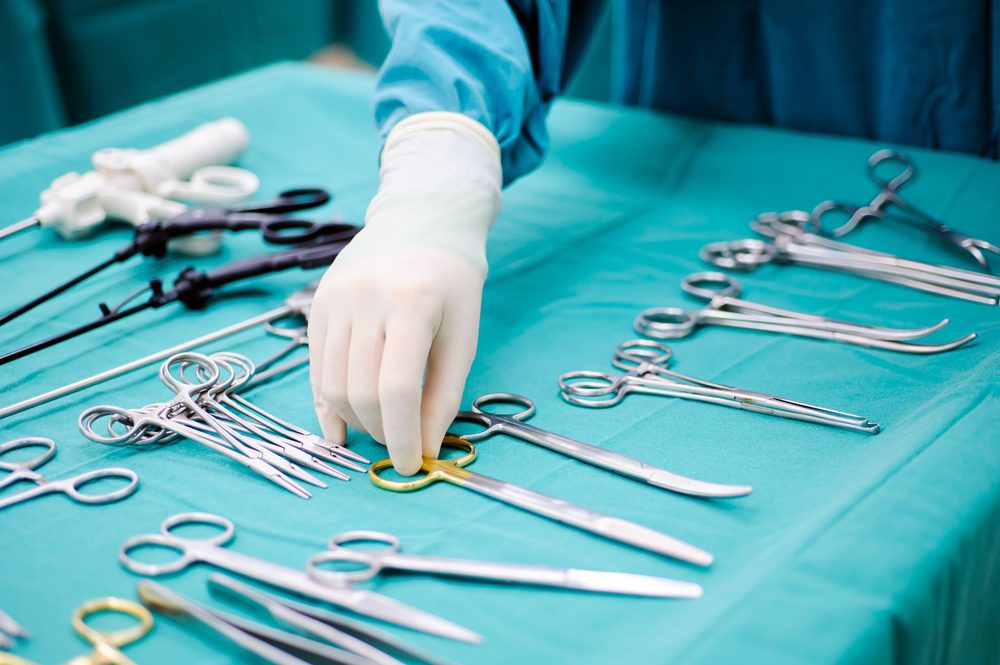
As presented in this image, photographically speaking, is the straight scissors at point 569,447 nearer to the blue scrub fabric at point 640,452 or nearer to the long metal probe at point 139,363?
the blue scrub fabric at point 640,452

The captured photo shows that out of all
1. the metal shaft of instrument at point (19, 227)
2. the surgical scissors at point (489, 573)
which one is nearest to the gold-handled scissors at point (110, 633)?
the surgical scissors at point (489, 573)

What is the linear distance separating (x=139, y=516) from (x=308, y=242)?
65 cm

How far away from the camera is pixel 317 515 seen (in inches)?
36.7

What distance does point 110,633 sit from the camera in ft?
2.53

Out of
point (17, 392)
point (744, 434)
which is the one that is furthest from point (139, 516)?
point (744, 434)

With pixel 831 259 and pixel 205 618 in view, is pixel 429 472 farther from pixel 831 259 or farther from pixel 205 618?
pixel 831 259

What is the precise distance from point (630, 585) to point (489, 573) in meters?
0.12

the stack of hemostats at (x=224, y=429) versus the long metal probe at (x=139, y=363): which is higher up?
the long metal probe at (x=139, y=363)

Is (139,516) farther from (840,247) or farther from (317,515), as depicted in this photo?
(840,247)

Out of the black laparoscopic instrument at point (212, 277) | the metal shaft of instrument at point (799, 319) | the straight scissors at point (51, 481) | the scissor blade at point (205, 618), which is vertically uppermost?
the black laparoscopic instrument at point (212, 277)

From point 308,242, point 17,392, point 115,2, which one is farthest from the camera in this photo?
point 115,2

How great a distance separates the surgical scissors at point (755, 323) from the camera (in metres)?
1.23

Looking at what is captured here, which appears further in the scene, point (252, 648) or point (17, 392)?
point (17, 392)

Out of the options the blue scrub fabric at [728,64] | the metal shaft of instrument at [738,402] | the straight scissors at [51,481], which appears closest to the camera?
the straight scissors at [51,481]
